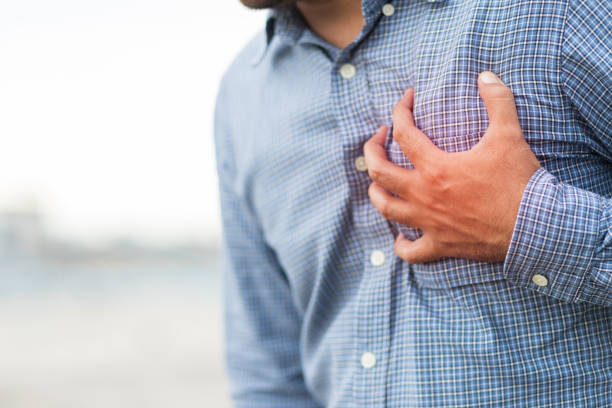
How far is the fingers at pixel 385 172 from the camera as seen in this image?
3.61 ft

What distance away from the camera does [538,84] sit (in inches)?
40.6

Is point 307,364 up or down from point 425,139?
down

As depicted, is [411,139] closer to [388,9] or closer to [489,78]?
[489,78]

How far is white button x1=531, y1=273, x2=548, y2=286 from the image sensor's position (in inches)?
39.8

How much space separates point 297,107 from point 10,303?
12702 mm

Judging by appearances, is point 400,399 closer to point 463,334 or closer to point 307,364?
point 463,334

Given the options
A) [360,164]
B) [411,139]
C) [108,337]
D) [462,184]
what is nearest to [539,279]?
[462,184]

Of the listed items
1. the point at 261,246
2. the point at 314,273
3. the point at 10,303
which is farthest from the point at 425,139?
the point at 10,303

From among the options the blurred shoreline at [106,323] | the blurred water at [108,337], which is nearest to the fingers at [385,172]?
the blurred shoreline at [106,323]

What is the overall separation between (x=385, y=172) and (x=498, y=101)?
23cm

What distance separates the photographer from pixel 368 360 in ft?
4.16

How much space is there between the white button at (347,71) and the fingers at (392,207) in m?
0.25

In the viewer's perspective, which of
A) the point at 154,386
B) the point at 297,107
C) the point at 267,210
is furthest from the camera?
the point at 154,386

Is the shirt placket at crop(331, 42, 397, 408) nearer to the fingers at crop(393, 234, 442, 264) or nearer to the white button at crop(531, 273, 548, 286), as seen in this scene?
the fingers at crop(393, 234, 442, 264)
